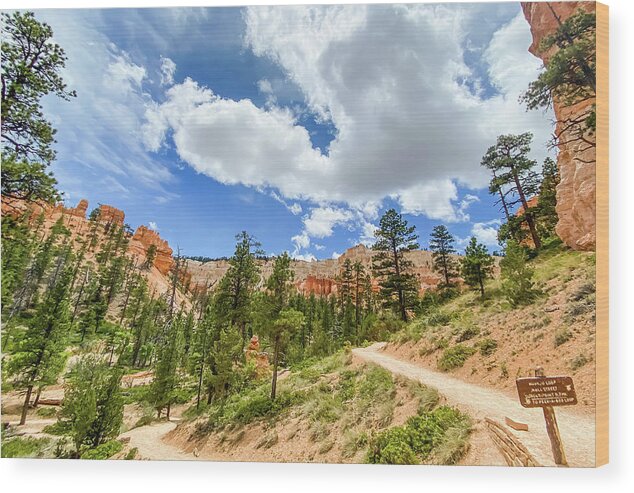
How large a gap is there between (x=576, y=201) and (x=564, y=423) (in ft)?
21.3

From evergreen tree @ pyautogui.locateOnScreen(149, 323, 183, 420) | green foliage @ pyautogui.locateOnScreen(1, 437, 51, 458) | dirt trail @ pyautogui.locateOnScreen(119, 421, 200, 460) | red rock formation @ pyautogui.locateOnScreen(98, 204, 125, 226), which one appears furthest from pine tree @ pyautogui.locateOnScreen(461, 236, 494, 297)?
green foliage @ pyautogui.locateOnScreen(1, 437, 51, 458)

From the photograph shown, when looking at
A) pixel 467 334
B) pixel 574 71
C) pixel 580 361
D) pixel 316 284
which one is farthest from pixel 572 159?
pixel 316 284

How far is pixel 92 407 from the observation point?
888 cm

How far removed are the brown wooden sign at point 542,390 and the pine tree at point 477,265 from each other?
367 inches

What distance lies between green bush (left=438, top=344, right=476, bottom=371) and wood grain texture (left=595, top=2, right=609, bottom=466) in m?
3.11

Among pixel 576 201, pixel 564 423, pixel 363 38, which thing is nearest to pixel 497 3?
pixel 363 38

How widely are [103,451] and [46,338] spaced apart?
26.1 feet

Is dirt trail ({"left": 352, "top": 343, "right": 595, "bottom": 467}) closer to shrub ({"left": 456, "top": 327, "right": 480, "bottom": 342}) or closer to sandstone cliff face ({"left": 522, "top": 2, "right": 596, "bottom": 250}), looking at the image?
shrub ({"left": 456, "top": 327, "right": 480, "bottom": 342})

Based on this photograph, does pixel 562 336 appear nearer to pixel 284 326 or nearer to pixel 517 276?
pixel 517 276

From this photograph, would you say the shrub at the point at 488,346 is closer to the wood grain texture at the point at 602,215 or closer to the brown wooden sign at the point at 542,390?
the wood grain texture at the point at 602,215

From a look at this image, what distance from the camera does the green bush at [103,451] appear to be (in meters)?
7.96

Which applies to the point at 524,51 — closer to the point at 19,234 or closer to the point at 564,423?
the point at 564,423

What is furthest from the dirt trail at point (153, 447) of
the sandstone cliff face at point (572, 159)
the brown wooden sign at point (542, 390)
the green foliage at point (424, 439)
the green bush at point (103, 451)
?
the sandstone cliff face at point (572, 159)

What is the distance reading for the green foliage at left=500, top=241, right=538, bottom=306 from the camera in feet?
33.2
